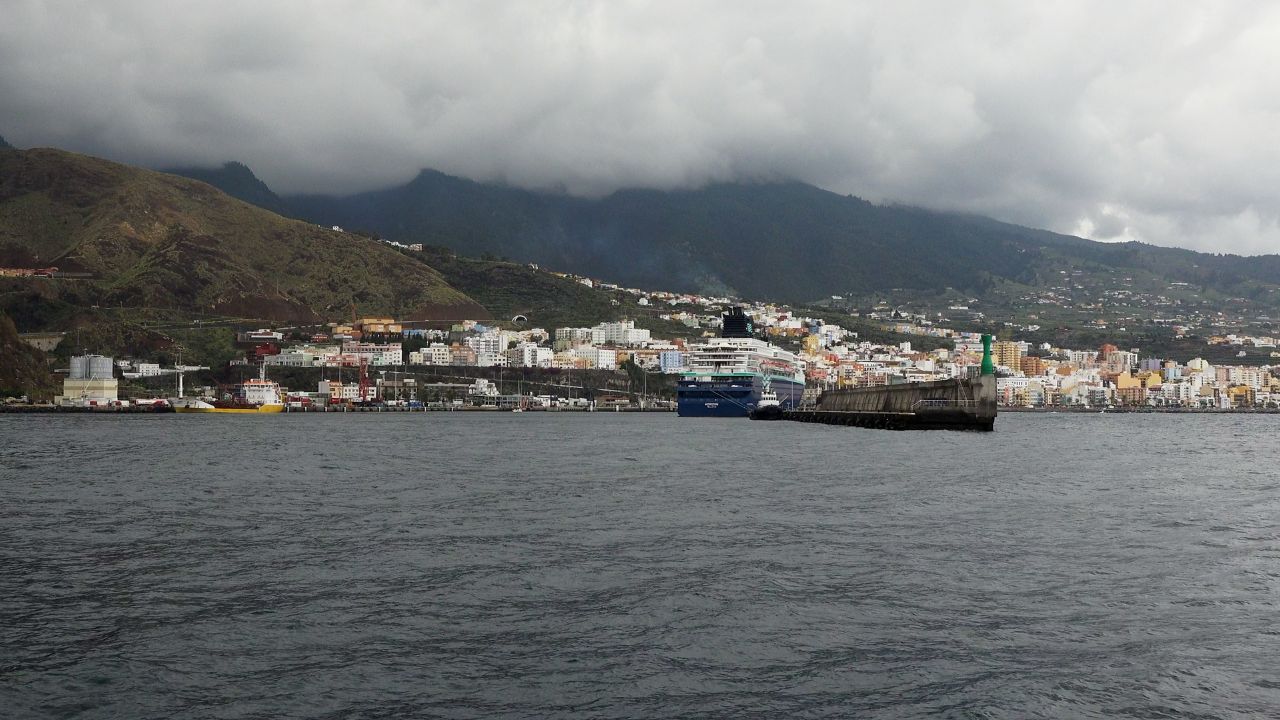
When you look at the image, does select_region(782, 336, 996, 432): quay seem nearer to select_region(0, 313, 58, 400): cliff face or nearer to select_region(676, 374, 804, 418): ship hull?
select_region(676, 374, 804, 418): ship hull

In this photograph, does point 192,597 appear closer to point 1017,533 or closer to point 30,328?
point 1017,533

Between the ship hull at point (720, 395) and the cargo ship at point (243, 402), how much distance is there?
2631 inches

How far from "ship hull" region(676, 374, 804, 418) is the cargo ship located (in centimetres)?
6682

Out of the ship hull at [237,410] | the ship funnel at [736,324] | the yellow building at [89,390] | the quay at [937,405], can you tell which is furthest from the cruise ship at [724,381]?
the yellow building at [89,390]

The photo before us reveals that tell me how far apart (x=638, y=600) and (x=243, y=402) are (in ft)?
519

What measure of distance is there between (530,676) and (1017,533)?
578 inches

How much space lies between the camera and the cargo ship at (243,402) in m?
154

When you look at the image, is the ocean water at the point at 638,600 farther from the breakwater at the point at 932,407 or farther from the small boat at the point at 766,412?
the small boat at the point at 766,412

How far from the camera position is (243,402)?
533 ft

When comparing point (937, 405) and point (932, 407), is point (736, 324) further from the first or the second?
point (932, 407)

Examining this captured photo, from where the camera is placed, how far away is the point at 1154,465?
46938 millimetres

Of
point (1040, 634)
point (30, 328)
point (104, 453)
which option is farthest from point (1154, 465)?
point (30, 328)

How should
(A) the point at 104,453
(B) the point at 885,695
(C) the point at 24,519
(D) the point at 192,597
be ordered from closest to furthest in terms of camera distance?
(B) the point at 885,695 < (D) the point at 192,597 < (C) the point at 24,519 < (A) the point at 104,453

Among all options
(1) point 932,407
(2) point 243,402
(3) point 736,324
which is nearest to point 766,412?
(3) point 736,324
